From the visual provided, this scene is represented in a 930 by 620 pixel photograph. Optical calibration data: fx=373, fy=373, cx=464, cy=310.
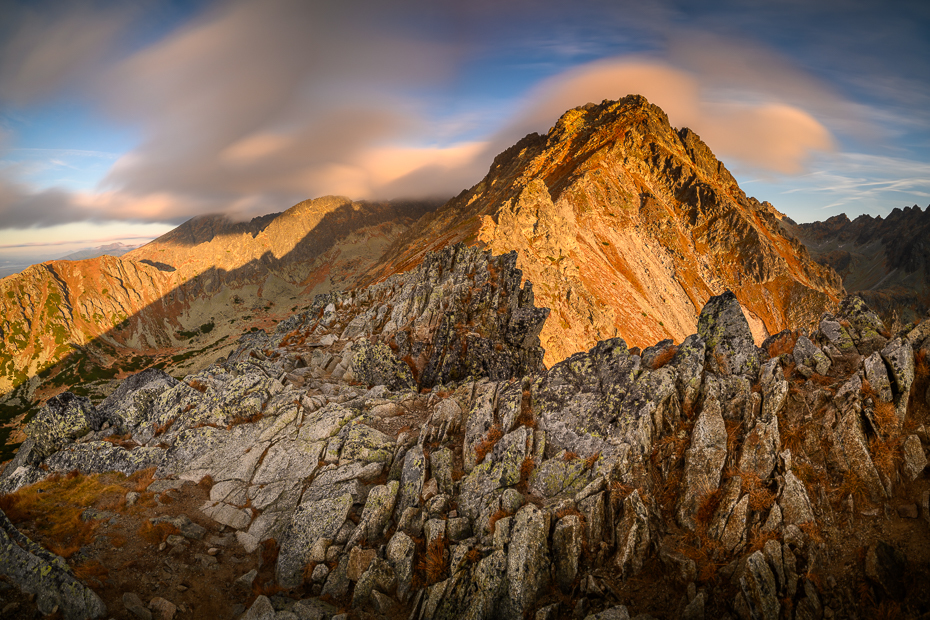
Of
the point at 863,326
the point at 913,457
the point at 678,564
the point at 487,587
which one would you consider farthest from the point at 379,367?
the point at 913,457

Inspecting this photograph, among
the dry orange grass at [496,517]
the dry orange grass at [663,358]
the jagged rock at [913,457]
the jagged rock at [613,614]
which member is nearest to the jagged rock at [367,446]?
the dry orange grass at [496,517]

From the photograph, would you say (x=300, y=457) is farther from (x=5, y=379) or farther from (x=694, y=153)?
(x=5, y=379)

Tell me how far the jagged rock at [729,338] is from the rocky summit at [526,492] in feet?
0.34

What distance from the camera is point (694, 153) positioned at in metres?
127

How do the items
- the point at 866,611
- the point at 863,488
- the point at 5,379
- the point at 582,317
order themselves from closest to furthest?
the point at 866,611, the point at 863,488, the point at 582,317, the point at 5,379

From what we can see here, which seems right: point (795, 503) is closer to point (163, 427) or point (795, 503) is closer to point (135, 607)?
point (135, 607)

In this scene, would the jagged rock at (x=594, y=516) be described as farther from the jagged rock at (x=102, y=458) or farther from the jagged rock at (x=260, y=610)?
the jagged rock at (x=102, y=458)

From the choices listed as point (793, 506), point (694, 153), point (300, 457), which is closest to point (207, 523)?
point (300, 457)

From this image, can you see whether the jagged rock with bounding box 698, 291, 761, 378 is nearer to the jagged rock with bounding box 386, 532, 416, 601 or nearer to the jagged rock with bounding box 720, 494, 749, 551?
the jagged rock with bounding box 720, 494, 749, 551

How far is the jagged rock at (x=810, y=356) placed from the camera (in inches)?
577

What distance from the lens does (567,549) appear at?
13.0 metres

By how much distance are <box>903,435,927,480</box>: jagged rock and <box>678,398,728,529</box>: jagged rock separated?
4496 millimetres

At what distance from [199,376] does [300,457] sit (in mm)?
11870

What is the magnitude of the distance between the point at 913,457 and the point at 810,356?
4.76m
